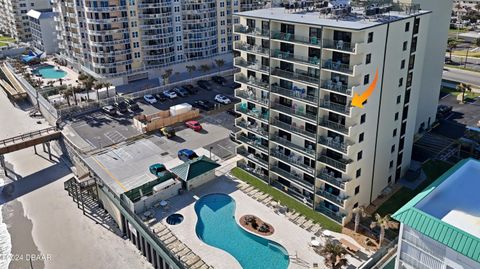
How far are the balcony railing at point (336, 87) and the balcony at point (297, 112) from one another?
15.2 feet

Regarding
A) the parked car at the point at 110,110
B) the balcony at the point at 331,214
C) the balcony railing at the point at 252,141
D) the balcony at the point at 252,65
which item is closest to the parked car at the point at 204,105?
the parked car at the point at 110,110

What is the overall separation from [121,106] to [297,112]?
53.2m

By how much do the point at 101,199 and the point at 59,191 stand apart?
34.6 feet

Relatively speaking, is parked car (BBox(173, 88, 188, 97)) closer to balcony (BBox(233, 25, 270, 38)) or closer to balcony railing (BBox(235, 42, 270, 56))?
balcony railing (BBox(235, 42, 270, 56))

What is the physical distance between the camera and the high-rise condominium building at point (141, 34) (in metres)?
103

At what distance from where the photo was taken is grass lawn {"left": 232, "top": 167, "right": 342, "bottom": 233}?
52.7m

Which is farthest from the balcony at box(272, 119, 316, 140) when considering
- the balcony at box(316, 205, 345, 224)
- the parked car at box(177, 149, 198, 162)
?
the parked car at box(177, 149, 198, 162)

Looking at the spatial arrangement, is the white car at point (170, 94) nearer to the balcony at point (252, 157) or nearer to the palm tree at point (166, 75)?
the palm tree at point (166, 75)

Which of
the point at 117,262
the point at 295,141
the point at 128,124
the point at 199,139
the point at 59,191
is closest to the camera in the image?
the point at 117,262

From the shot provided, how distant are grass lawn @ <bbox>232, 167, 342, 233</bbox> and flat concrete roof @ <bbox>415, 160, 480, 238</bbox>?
17.8 metres

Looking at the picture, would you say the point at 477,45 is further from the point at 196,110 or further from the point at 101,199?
the point at 101,199

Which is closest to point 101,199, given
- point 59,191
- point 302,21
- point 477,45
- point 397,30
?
point 59,191

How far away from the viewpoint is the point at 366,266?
43844 mm

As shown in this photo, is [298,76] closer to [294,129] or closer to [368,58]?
[294,129]
